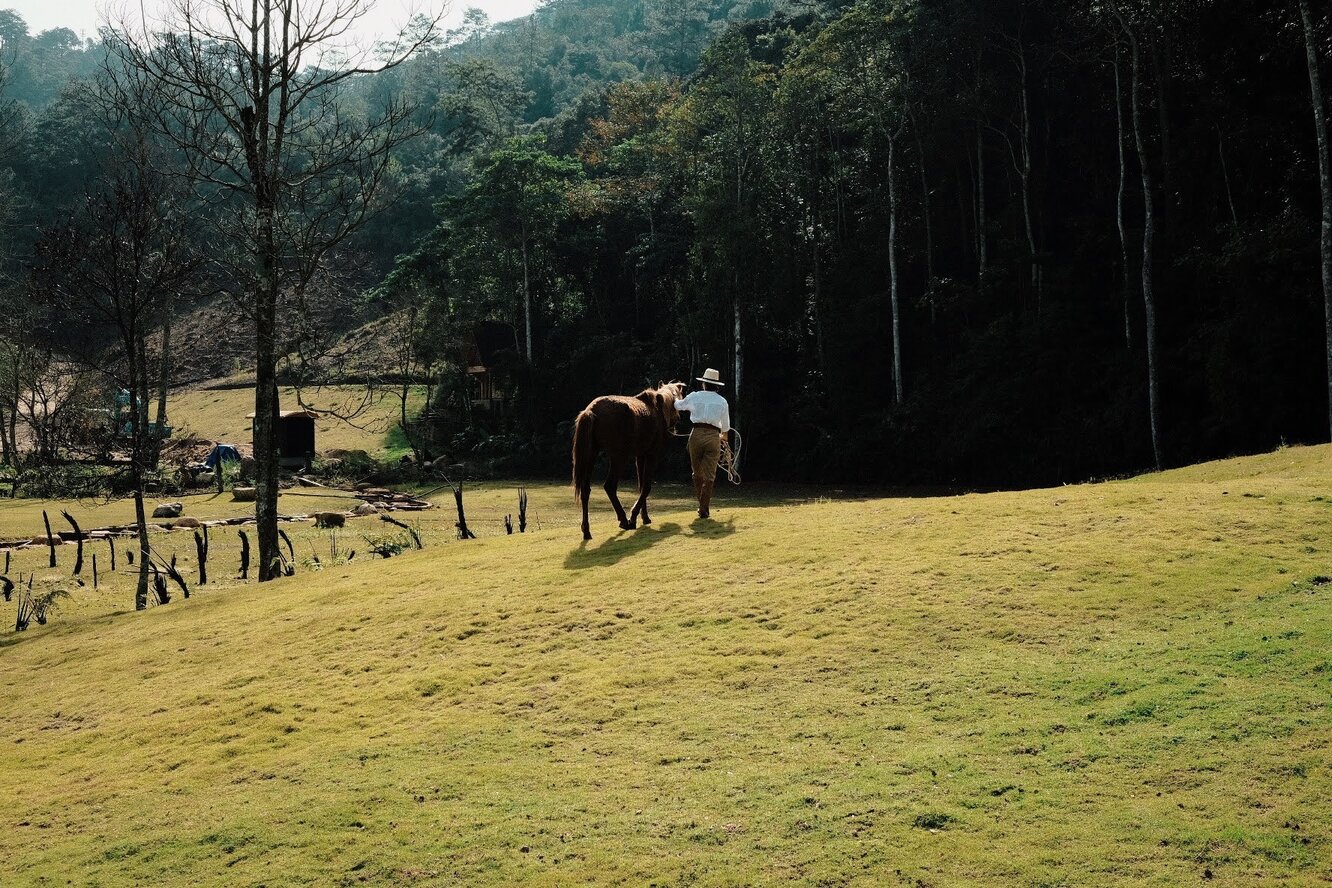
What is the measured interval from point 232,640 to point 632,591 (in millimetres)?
5047

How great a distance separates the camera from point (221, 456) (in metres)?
48.2

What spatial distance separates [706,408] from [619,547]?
83.8 inches

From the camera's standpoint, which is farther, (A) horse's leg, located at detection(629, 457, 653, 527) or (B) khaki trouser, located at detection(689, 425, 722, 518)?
(A) horse's leg, located at detection(629, 457, 653, 527)

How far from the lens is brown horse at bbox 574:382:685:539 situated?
14273mm

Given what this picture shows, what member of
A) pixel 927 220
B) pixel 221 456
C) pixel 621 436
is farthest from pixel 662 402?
pixel 221 456

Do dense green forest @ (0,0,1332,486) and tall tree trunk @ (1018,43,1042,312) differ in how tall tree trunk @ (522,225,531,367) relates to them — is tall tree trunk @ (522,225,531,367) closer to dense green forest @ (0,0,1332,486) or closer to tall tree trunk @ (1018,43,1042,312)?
dense green forest @ (0,0,1332,486)

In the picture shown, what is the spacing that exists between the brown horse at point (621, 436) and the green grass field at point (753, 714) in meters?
0.80

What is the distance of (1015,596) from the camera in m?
9.88

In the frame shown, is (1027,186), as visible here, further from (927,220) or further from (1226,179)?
(1226,179)

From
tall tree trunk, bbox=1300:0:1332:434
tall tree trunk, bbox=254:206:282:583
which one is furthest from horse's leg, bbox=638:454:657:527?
tall tree trunk, bbox=1300:0:1332:434

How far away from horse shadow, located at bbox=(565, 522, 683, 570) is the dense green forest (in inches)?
440

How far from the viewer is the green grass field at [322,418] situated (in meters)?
60.0

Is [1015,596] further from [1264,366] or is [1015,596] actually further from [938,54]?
[938,54]

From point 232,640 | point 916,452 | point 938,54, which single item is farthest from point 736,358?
point 232,640
